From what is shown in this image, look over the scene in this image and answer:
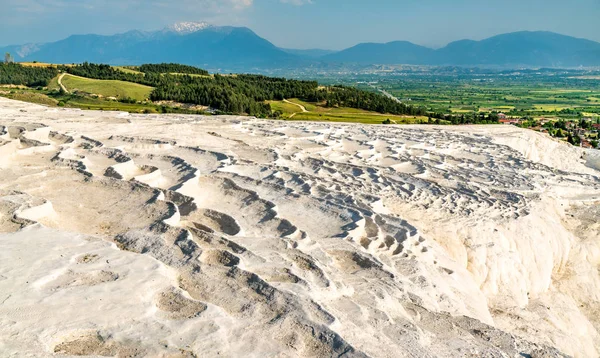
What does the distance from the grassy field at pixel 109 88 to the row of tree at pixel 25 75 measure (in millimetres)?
3525

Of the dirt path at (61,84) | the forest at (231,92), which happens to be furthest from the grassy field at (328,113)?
the dirt path at (61,84)

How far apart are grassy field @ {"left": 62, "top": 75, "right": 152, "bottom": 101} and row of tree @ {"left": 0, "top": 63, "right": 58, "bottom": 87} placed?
3.53m

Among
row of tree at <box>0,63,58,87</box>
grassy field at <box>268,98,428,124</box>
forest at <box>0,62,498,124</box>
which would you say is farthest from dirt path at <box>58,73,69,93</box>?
grassy field at <box>268,98,428,124</box>

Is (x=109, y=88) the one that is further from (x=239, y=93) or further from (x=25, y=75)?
(x=25, y=75)

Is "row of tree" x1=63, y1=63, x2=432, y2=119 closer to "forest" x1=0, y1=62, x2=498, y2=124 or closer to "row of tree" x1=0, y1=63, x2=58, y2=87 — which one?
"forest" x1=0, y1=62, x2=498, y2=124

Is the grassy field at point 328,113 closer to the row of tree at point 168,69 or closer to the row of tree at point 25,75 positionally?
the row of tree at point 168,69

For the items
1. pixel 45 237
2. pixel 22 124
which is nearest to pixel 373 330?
pixel 45 237

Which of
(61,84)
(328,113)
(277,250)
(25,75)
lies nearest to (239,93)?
(328,113)

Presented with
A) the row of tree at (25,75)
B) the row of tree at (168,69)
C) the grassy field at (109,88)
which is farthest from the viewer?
the row of tree at (168,69)

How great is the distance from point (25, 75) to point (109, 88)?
18.7m

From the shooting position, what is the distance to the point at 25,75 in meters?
76.1

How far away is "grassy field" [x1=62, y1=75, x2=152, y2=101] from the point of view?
214ft

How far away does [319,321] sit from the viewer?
8578 millimetres

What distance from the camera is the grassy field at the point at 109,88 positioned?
214ft
